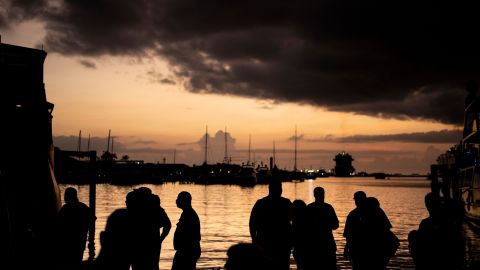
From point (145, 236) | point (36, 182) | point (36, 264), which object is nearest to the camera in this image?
point (145, 236)

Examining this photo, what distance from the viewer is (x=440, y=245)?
6270 mm

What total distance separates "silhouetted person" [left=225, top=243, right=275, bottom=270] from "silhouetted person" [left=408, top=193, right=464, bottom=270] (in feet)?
12.6

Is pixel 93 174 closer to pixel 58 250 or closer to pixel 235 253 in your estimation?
pixel 58 250

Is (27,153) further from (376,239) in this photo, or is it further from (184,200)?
(376,239)

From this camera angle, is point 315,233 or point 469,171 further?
point 469,171

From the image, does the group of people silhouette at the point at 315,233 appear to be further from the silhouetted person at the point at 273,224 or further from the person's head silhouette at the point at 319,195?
the person's head silhouette at the point at 319,195

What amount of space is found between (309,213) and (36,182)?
7.88m

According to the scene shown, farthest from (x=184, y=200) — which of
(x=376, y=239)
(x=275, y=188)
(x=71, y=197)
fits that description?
(x=376, y=239)

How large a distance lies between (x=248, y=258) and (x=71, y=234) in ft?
22.1

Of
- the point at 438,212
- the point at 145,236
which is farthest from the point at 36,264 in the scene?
the point at 438,212

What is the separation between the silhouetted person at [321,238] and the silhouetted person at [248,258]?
239 inches

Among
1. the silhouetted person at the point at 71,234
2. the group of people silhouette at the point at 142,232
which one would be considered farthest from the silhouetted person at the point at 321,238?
the silhouetted person at the point at 71,234

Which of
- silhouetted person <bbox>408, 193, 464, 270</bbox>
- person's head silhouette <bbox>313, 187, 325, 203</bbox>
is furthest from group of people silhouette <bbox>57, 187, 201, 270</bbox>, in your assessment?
silhouetted person <bbox>408, 193, 464, 270</bbox>

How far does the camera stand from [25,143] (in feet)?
46.1
